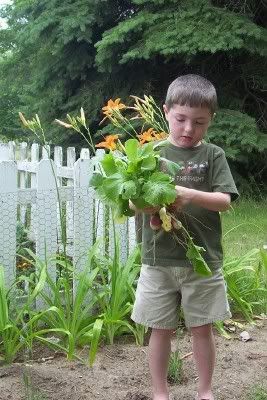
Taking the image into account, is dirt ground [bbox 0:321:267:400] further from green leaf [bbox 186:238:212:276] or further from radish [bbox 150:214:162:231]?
radish [bbox 150:214:162:231]

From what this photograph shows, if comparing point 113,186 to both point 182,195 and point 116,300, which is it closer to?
point 182,195

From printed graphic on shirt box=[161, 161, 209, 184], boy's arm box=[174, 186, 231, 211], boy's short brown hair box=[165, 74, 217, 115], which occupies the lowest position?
boy's arm box=[174, 186, 231, 211]

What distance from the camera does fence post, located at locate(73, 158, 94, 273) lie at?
11.9 feet

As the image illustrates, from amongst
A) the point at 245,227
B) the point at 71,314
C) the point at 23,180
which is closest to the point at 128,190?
the point at 71,314

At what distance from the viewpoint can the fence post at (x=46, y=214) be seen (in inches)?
139

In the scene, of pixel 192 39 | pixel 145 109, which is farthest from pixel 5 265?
pixel 192 39

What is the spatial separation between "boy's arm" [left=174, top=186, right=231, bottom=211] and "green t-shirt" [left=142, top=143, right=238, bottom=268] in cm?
4

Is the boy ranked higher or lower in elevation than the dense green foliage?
lower

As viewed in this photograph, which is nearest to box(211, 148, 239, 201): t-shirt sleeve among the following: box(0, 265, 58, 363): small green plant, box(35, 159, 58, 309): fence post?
box(0, 265, 58, 363): small green plant

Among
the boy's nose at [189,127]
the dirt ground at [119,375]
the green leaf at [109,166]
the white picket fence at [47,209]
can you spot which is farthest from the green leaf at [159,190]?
the white picket fence at [47,209]

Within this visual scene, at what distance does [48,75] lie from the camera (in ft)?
31.2

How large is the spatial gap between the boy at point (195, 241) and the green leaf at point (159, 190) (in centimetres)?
10

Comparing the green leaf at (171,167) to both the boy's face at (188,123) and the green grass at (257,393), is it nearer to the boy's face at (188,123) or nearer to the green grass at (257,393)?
the boy's face at (188,123)

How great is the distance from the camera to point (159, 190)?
2033mm
